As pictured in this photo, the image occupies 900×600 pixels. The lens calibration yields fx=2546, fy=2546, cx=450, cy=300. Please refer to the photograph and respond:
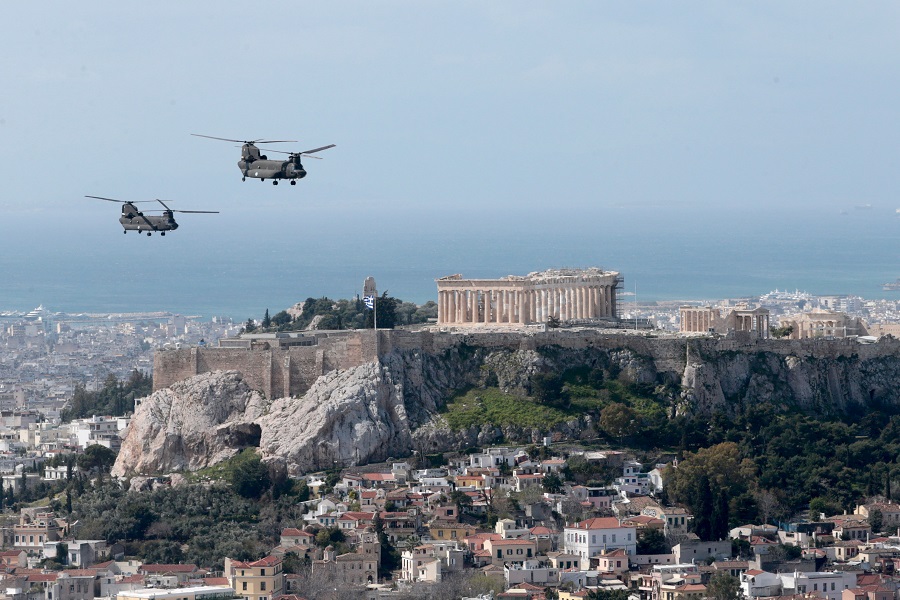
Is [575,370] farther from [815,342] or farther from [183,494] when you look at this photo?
[183,494]

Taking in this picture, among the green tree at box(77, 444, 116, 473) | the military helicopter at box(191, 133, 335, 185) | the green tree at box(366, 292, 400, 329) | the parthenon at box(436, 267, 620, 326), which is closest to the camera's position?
the military helicopter at box(191, 133, 335, 185)

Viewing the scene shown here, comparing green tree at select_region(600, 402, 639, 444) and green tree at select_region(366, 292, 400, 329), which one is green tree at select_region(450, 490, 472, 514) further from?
green tree at select_region(366, 292, 400, 329)

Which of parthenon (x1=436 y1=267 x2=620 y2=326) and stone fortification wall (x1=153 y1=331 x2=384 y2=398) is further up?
parthenon (x1=436 y1=267 x2=620 y2=326)

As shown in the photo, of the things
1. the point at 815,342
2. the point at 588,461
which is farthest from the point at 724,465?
the point at 815,342

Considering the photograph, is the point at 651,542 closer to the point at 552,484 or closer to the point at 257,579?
the point at 552,484

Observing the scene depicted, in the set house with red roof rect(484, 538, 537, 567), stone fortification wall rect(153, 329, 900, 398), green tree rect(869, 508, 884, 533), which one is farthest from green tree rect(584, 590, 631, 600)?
stone fortification wall rect(153, 329, 900, 398)

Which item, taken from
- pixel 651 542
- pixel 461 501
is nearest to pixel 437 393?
pixel 461 501
